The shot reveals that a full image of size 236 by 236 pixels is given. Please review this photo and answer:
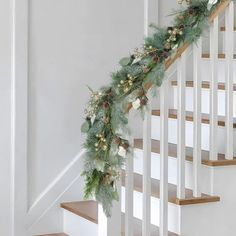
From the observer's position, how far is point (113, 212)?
373 centimetres

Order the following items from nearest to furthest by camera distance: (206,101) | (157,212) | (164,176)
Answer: (164,176)
(157,212)
(206,101)

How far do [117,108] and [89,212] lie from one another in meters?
1.19

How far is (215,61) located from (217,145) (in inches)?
20.3

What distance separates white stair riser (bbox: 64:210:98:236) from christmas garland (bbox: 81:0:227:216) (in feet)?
2.56

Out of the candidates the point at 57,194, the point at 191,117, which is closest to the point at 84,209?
the point at 57,194

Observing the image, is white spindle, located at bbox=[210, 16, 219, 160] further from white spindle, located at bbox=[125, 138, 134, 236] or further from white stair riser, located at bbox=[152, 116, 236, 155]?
white spindle, located at bbox=[125, 138, 134, 236]

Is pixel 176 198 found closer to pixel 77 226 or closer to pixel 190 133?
pixel 190 133

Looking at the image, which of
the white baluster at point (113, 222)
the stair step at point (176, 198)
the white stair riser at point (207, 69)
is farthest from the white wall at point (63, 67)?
the white baluster at point (113, 222)

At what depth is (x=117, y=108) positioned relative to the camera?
3584mm

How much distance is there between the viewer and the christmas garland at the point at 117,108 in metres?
3.55

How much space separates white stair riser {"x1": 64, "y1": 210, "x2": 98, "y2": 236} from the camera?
4367mm

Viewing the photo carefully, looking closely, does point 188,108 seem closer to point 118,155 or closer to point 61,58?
point 61,58

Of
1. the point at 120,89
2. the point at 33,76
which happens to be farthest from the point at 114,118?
the point at 33,76
